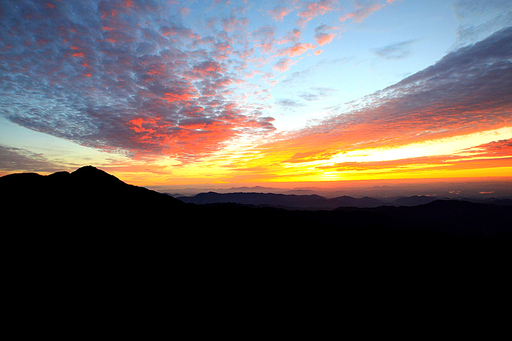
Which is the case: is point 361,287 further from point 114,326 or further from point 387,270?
point 114,326

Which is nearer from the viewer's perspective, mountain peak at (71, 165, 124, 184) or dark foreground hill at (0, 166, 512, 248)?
dark foreground hill at (0, 166, 512, 248)

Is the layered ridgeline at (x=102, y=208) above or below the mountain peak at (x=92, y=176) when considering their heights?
below

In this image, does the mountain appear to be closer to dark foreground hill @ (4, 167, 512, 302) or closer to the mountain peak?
the mountain peak

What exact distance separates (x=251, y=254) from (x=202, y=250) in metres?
8.95

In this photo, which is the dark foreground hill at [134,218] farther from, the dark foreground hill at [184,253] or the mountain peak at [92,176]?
the dark foreground hill at [184,253]

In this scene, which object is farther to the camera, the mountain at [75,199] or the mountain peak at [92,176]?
the mountain peak at [92,176]

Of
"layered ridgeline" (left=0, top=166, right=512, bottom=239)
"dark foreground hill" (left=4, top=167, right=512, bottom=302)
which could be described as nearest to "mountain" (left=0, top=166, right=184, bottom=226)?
"layered ridgeline" (left=0, top=166, right=512, bottom=239)

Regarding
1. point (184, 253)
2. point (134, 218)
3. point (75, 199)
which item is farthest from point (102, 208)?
point (184, 253)

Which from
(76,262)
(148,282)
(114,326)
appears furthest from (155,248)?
(114,326)

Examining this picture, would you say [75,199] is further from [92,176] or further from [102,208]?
[92,176]

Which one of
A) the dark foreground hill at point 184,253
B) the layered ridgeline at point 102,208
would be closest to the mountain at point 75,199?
the layered ridgeline at point 102,208

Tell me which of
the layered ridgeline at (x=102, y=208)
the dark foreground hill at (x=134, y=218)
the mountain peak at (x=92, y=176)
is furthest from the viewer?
the mountain peak at (x=92, y=176)

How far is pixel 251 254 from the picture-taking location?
3503 centimetres

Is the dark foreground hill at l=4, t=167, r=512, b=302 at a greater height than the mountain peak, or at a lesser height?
lesser
